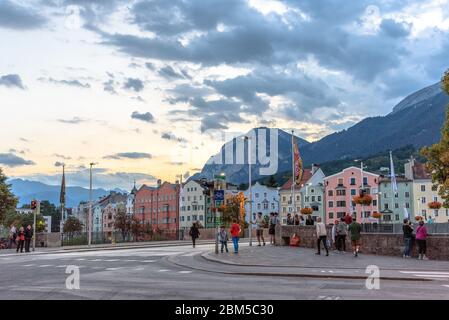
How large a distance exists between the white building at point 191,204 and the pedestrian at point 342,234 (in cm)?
12054

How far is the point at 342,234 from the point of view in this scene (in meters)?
29.0

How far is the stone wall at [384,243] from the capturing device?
2559 cm

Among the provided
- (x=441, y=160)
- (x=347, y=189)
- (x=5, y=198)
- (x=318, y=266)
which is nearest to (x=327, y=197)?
(x=347, y=189)

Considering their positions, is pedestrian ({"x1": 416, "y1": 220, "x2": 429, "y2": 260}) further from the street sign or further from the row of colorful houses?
the row of colorful houses

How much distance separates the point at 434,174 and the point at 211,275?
16828 millimetres

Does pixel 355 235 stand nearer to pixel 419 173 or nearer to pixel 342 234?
pixel 342 234

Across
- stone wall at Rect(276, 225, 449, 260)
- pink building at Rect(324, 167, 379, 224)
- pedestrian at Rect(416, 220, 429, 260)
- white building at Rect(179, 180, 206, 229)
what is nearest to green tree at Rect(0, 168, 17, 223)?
stone wall at Rect(276, 225, 449, 260)

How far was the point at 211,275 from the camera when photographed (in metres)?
19.0

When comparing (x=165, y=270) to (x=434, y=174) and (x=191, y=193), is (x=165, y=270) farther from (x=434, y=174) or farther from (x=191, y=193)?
(x=191, y=193)

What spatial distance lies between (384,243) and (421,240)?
113 inches

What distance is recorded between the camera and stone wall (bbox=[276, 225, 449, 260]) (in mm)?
25594

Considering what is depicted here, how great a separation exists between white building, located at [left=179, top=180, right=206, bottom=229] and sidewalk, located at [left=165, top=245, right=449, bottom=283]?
12248 cm
